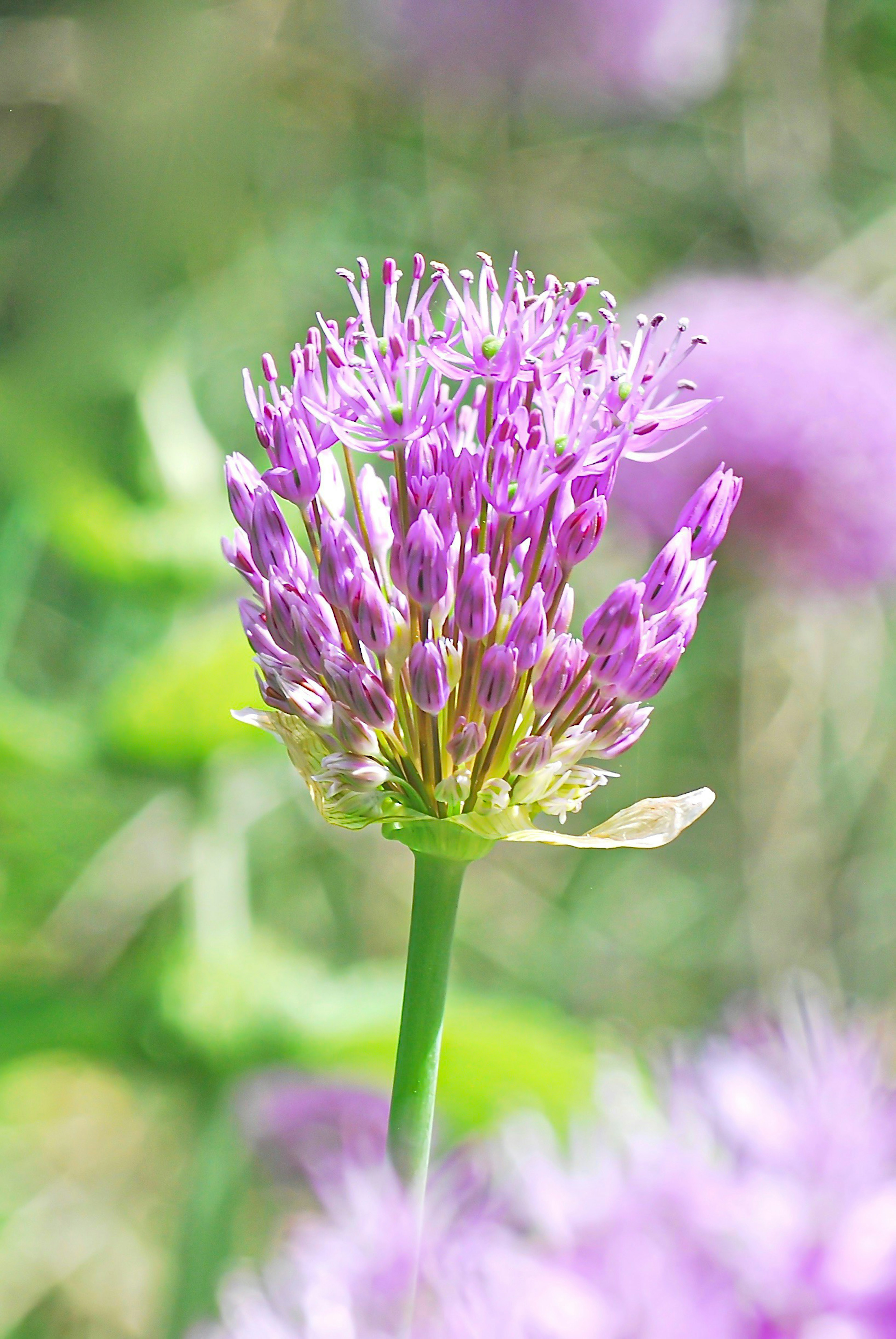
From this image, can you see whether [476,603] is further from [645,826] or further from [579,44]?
[579,44]

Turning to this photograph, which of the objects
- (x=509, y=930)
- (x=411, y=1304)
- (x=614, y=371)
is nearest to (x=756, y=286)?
(x=509, y=930)

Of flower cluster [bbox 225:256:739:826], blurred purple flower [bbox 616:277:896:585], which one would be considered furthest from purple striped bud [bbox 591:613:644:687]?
blurred purple flower [bbox 616:277:896:585]

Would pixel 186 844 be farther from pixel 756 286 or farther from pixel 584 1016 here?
pixel 756 286

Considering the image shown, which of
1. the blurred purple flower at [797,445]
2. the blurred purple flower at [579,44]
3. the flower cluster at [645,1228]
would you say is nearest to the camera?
the flower cluster at [645,1228]

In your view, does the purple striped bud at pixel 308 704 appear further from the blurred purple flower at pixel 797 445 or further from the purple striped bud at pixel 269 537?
the blurred purple flower at pixel 797 445

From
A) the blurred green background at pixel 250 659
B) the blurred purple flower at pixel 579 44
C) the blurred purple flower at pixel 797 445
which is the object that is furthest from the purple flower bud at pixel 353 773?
the blurred purple flower at pixel 579 44

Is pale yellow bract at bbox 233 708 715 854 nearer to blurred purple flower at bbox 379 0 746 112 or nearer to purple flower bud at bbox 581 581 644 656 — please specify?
purple flower bud at bbox 581 581 644 656
